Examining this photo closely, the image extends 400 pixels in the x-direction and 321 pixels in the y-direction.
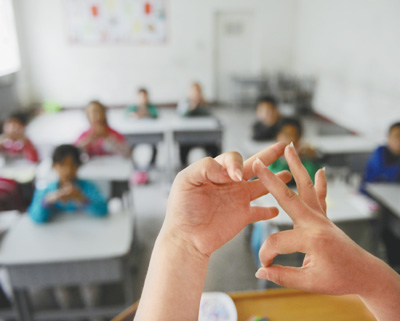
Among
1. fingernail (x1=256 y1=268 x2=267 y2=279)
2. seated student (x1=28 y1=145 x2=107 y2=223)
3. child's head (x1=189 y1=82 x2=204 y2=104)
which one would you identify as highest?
fingernail (x1=256 y1=268 x2=267 y2=279)

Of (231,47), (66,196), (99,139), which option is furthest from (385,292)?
(231,47)

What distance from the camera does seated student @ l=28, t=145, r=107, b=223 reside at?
166 centimetres

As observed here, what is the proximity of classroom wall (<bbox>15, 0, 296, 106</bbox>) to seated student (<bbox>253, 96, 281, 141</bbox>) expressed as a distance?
3959mm

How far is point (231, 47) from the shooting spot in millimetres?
6887

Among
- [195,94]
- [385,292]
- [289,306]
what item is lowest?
[289,306]

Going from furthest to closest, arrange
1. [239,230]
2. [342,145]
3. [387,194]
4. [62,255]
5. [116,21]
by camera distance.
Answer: [116,21], [342,145], [387,194], [62,255], [239,230]

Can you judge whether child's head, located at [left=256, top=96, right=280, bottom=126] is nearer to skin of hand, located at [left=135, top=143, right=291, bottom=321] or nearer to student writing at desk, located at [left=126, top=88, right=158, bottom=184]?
student writing at desk, located at [left=126, top=88, right=158, bottom=184]

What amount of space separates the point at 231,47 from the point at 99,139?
198 inches

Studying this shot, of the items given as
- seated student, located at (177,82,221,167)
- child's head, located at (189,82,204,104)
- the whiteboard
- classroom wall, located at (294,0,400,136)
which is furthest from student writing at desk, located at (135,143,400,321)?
the whiteboard

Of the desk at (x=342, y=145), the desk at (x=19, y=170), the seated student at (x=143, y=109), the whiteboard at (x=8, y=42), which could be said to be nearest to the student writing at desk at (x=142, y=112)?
the seated student at (x=143, y=109)

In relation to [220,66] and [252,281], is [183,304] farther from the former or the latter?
[220,66]

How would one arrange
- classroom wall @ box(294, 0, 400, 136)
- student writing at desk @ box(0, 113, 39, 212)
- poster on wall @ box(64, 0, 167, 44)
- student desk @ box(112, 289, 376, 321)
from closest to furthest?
1. student desk @ box(112, 289, 376, 321)
2. student writing at desk @ box(0, 113, 39, 212)
3. classroom wall @ box(294, 0, 400, 136)
4. poster on wall @ box(64, 0, 167, 44)

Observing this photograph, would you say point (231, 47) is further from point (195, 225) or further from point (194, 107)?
point (195, 225)

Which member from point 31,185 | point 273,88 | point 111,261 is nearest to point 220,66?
point 273,88
